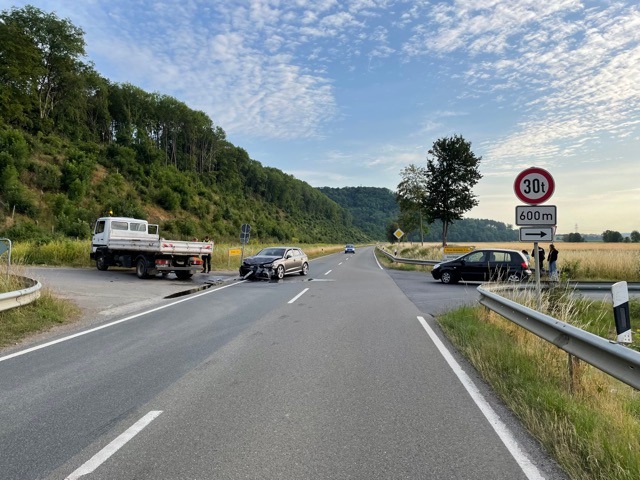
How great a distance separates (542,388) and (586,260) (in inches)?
826

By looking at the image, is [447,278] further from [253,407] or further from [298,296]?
[253,407]

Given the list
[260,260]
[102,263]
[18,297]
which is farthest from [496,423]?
[102,263]

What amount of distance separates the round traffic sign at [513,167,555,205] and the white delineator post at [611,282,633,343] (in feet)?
13.3

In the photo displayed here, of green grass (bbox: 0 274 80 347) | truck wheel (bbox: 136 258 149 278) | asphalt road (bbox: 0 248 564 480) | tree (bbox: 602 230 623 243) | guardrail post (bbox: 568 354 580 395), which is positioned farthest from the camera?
tree (bbox: 602 230 623 243)

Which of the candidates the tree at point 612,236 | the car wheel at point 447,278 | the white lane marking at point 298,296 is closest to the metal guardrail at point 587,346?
the white lane marking at point 298,296

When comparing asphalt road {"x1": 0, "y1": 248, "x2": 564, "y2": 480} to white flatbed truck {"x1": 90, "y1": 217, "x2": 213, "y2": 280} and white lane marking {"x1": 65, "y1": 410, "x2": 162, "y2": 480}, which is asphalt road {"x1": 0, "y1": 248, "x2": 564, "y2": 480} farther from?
white flatbed truck {"x1": 90, "y1": 217, "x2": 213, "y2": 280}

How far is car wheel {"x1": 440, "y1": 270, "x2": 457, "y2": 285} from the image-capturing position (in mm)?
19594

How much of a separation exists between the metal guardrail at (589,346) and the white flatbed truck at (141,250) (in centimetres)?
1503

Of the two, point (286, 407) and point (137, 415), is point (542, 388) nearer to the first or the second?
point (286, 407)

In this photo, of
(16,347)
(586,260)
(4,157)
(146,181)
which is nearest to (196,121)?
(146,181)

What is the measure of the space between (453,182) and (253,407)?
126ft

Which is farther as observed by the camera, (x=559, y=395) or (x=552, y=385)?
(x=552, y=385)

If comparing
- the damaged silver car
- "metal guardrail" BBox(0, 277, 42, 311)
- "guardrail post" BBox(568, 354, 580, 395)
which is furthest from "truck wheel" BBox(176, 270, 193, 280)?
"guardrail post" BBox(568, 354, 580, 395)

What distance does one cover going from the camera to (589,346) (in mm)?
4418
